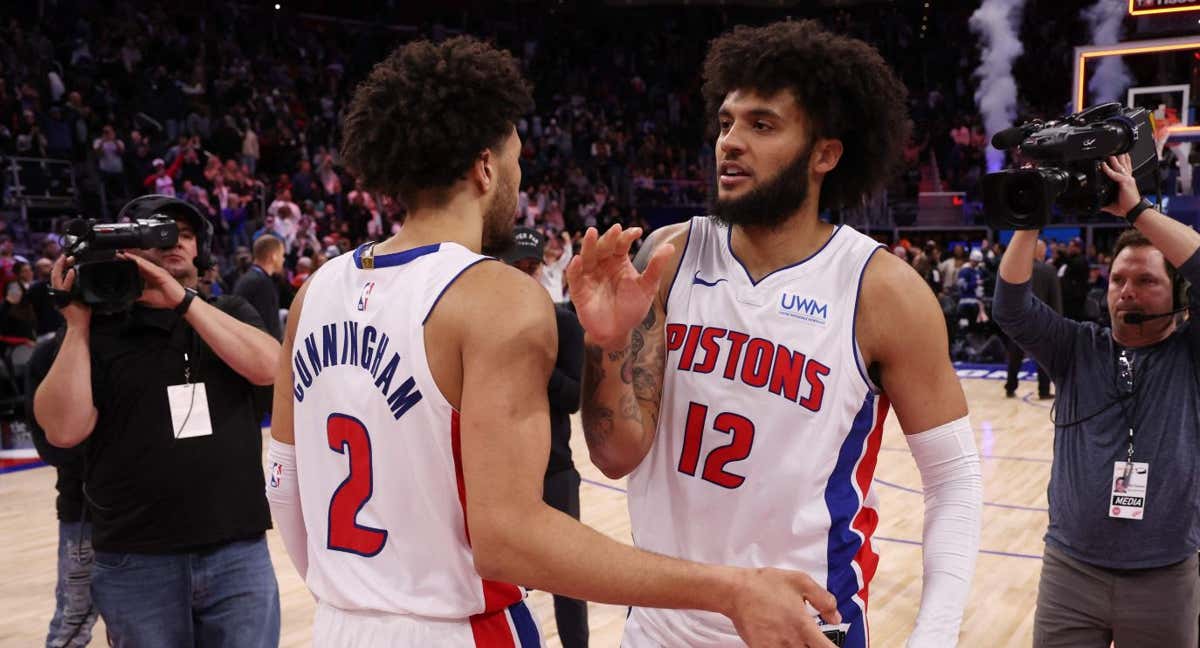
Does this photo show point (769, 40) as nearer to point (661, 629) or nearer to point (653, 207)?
point (661, 629)

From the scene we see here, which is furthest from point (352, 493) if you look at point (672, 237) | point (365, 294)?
point (672, 237)

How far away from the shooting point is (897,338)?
86.4 inches

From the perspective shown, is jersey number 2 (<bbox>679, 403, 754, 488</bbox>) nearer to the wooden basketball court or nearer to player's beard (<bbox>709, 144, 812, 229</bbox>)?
player's beard (<bbox>709, 144, 812, 229</bbox>)

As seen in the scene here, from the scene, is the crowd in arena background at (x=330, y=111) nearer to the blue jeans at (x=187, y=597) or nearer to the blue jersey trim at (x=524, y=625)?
the blue jeans at (x=187, y=597)

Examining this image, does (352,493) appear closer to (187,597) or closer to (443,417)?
(443,417)

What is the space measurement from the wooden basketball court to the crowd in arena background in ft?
8.59

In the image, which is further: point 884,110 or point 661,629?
point 884,110

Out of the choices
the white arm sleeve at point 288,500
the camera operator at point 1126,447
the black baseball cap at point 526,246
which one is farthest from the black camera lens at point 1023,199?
the black baseball cap at point 526,246

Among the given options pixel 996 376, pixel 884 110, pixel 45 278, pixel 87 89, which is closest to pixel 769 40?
pixel 884 110

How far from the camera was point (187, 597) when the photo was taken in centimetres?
287

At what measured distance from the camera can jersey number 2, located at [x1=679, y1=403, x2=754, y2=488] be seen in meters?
2.21

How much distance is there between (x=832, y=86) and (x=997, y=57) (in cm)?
2402

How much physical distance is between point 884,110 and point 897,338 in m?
0.62

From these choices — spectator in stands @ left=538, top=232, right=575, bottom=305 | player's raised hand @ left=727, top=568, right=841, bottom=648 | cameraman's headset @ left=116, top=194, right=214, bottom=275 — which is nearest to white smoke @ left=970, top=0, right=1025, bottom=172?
spectator in stands @ left=538, top=232, right=575, bottom=305
